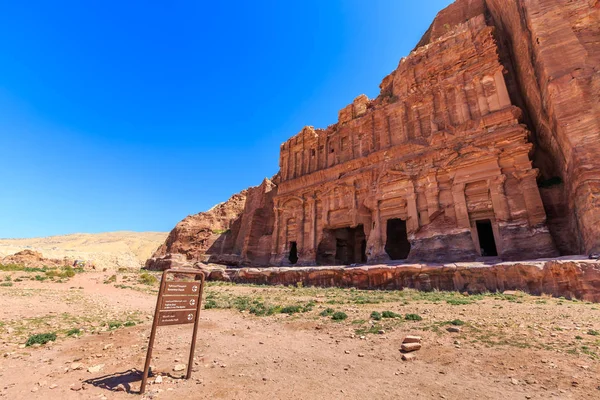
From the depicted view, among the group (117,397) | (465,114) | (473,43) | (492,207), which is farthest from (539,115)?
(117,397)

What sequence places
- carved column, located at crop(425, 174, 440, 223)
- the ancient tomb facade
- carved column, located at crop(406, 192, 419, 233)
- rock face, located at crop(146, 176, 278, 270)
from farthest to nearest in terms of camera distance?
rock face, located at crop(146, 176, 278, 270), carved column, located at crop(406, 192, 419, 233), carved column, located at crop(425, 174, 440, 223), the ancient tomb facade

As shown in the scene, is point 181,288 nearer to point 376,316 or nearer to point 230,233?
point 376,316

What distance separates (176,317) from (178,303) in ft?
0.65

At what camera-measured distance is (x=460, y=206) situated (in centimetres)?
1875

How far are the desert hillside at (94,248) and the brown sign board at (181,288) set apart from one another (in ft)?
141

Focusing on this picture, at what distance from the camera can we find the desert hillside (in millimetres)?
51438

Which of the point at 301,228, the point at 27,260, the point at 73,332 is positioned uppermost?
the point at 301,228

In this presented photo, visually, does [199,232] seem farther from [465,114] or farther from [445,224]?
[465,114]

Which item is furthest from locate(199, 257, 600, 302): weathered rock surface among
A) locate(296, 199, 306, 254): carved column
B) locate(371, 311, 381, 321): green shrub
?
locate(296, 199, 306, 254): carved column

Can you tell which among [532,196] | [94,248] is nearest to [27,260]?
[532,196]

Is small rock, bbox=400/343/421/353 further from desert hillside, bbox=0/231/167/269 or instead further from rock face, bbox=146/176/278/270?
desert hillside, bbox=0/231/167/269

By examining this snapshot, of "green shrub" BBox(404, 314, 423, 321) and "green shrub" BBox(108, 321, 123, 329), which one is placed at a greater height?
"green shrub" BBox(404, 314, 423, 321)

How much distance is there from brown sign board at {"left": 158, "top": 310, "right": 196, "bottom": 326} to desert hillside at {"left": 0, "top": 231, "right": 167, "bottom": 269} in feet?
142

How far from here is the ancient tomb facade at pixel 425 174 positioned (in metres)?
17.5
